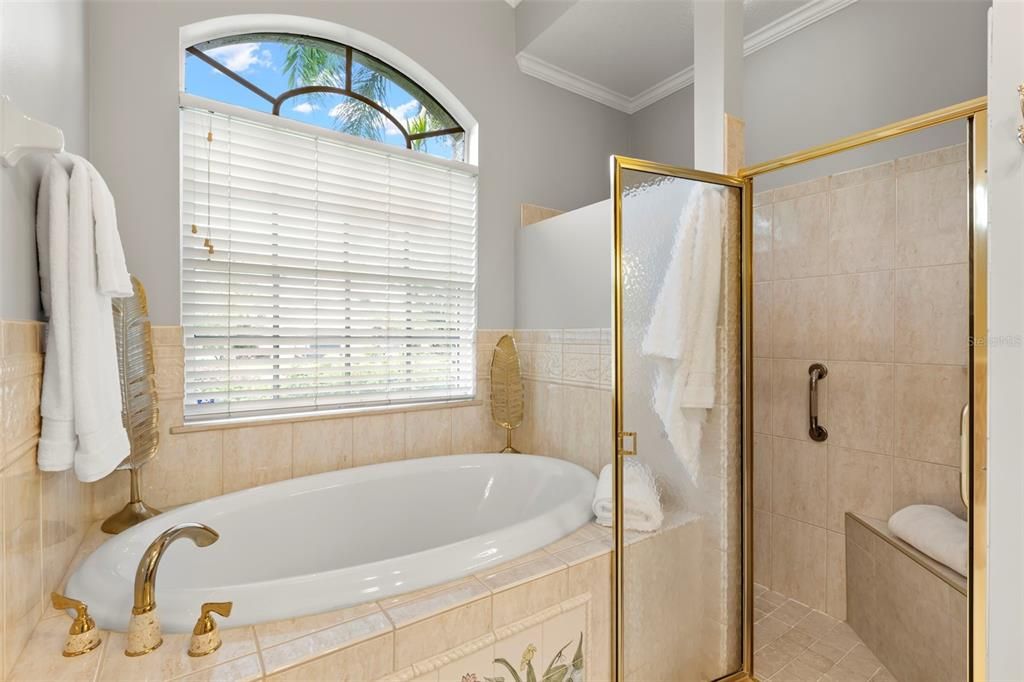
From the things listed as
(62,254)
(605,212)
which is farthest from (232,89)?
(605,212)

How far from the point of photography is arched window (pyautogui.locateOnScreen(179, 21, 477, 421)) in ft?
6.28

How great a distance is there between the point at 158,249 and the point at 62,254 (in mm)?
762

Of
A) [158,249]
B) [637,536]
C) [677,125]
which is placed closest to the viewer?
[637,536]

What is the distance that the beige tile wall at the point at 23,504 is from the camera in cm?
87

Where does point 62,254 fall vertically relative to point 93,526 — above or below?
above

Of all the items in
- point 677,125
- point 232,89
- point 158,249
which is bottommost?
point 158,249

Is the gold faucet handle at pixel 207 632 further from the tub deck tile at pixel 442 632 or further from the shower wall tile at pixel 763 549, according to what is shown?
the shower wall tile at pixel 763 549

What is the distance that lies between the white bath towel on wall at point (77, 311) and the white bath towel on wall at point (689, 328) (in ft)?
4.77

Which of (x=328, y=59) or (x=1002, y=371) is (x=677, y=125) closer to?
(x=328, y=59)

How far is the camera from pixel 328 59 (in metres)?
2.26

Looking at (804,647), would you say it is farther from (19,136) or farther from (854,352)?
(19,136)

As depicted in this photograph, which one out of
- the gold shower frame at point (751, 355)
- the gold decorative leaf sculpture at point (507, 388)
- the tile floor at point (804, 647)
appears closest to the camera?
the gold shower frame at point (751, 355)

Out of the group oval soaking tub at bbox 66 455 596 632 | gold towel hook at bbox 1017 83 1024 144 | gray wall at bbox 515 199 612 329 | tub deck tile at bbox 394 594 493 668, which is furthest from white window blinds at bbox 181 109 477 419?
gold towel hook at bbox 1017 83 1024 144

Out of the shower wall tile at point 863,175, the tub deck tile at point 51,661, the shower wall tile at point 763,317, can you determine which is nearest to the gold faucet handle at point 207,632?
the tub deck tile at point 51,661
